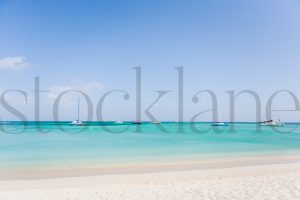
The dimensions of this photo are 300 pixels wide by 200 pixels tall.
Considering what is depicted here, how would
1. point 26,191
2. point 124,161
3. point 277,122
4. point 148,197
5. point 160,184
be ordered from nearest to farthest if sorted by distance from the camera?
point 148,197
point 26,191
point 160,184
point 124,161
point 277,122

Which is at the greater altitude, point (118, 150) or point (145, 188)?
point (145, 188)

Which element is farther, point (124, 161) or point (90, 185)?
point (124, 161)

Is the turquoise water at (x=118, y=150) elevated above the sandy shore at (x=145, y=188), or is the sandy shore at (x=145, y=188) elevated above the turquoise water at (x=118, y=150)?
the sandy shore at (x=145, y=188)

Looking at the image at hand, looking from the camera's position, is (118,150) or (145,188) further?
(118,150)

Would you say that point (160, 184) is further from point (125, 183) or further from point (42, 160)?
point (42, 160)

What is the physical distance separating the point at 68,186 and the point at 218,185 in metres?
4.39

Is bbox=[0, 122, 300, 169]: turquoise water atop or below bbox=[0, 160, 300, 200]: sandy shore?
below

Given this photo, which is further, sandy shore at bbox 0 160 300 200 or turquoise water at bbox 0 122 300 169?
turquoise water at bbox 0 122 300 169

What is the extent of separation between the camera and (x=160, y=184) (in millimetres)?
9094

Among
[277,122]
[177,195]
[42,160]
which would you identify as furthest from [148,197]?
[277,122]

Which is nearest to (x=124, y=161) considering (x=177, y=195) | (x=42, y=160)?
(x=42, y=160)

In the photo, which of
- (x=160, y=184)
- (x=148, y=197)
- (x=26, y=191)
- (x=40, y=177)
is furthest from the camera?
(x=40, y=177)

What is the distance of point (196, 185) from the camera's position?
8.69 metres

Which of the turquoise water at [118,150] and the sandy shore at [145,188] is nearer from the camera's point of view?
the sandy shore at [145,188]
